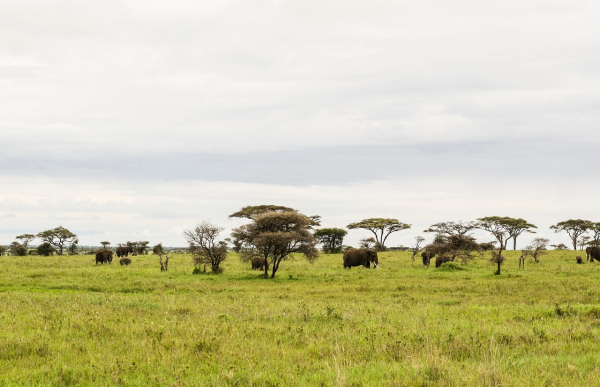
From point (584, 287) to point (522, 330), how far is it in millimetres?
15334


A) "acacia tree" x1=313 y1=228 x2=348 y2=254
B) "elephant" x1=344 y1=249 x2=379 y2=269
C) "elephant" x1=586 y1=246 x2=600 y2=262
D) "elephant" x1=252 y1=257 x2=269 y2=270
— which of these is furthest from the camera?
"acacia tree" x1=313 y1=228 x2=348 y2=254

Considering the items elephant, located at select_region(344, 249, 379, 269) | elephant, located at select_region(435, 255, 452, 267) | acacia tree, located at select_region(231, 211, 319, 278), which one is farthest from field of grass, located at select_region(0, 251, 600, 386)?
elephant, located at select_region(344, 249, 379, 269)

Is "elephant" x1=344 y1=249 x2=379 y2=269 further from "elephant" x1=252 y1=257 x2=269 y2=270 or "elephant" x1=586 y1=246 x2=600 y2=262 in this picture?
"elephant" x1=586 y1=246 x2=600 y2=262

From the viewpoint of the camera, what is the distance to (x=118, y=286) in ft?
81.7

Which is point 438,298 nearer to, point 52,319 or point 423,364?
point 423,364

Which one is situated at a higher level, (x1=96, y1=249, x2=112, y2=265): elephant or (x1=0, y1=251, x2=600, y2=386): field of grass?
(x1=0, y1=251, x2=600, y2=386): field of grass

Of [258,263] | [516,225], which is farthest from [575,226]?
[258,263]

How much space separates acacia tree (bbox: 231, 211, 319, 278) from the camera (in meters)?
30.4

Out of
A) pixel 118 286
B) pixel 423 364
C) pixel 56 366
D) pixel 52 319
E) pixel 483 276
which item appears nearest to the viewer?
pixel 423 364

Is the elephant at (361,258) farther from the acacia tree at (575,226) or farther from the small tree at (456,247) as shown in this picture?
the acacia tree at (575,226)

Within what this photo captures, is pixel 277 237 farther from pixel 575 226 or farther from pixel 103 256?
pixel 575 226

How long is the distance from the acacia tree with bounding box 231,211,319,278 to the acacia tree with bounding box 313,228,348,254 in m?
51.0

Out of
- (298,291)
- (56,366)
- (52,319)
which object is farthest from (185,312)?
(298,291)

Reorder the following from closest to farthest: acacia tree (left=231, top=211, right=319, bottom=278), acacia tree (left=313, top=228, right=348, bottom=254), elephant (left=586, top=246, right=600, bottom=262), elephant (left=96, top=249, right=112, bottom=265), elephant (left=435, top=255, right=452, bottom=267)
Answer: acacia tree (left=231, top=211, right=319, bottom=278)
elephant (left=435, top=255, right=452, bottom=267)
elephant (left=96, top=249, right=112, bottom=265)
elephant (left=586, top=246, right=600, bottom=262)
acacia tree (left=313, top=228, right=348, bottom=254)
